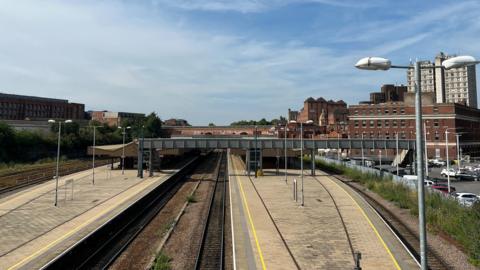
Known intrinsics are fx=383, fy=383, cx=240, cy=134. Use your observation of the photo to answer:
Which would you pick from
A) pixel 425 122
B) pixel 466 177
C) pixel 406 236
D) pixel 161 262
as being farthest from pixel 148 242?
pixel 425 122

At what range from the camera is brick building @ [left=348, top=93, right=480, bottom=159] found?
9312 cm

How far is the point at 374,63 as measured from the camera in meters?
8.21

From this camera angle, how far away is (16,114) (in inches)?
6304

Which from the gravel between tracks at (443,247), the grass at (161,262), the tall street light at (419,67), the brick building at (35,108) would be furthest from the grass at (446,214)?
the brick building at (35,108)

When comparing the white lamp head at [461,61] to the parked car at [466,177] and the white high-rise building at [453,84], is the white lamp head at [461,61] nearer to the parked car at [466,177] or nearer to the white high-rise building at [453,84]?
the parked car at [466,177]

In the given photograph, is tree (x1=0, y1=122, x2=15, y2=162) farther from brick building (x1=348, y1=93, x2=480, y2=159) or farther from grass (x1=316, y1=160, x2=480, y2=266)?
brick building (x1=348, y1=93, x2=480, y2=159)

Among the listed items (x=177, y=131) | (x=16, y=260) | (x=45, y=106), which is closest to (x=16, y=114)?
(x=45, y=106)

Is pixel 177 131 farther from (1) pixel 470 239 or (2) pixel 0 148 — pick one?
(1) pixel 470 239

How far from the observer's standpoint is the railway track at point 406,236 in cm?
1774

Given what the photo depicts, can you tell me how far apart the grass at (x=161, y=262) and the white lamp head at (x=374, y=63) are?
1249 cm

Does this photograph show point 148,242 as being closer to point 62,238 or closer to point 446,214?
point 62,238

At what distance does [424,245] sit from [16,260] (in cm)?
1728

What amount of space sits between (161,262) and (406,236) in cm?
1435

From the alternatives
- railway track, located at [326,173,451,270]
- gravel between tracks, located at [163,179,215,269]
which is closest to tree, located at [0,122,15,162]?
gravel between tracks, located at [163,179,215,269]
